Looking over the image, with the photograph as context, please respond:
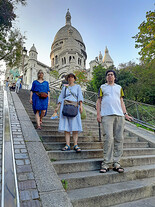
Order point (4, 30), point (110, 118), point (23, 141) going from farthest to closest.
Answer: point (4, 30)
point (23, 141)
point (110, 118)

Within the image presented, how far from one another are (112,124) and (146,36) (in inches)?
370

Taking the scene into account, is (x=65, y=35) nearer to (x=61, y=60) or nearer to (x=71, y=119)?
(x=61, y=60)

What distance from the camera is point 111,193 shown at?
7.04 ft

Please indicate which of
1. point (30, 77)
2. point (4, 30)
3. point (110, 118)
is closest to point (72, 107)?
point (110, 118)

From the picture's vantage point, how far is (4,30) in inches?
613

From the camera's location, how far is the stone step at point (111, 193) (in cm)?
199

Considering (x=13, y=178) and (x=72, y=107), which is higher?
(x=72, y=107)

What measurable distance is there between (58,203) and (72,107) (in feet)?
6.19

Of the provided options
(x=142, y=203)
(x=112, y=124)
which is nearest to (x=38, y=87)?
(x=112, y=124)

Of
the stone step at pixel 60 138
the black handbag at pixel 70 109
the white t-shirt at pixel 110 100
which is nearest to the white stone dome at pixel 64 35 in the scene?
the stone step at pixel 60 138

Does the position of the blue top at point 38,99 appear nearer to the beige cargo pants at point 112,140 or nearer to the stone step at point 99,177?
the beige cargo pants at point 112,140

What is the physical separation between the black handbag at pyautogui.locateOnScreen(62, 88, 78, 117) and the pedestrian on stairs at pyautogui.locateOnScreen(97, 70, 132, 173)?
545mm

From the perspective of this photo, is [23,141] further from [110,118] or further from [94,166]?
[110,118]

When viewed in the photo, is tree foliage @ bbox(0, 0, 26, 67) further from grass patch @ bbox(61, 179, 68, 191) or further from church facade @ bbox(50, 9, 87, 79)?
church facade @ bbox(50, 9, 87, 79)
